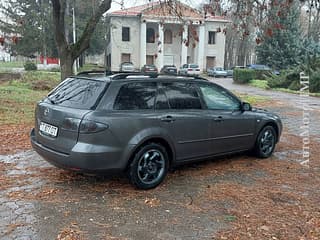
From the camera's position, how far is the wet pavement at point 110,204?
3562 mm

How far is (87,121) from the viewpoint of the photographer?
421cm

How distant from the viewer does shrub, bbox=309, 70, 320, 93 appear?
22116mm

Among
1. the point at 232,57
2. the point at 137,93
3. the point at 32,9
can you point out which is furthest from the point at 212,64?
the point at 137,93

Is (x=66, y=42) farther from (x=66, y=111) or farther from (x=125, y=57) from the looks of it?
(x=125, y=57)

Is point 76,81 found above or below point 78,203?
above

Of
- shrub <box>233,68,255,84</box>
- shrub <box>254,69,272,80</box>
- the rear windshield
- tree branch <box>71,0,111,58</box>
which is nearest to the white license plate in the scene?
the rear windshield

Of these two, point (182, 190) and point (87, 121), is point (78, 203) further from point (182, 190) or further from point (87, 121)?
point (182, 190)

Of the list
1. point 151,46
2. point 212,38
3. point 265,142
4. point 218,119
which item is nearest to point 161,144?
point 218,119

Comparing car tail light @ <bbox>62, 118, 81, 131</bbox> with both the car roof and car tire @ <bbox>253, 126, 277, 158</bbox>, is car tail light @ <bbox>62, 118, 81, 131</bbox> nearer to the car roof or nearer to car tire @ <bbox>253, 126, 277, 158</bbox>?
the car roof

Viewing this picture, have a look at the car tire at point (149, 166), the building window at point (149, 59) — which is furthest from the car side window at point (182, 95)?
the building window at point (149, 59)

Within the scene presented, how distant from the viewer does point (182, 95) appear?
5.23 metres

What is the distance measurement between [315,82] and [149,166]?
20329mm

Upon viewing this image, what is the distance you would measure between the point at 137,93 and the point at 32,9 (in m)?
37.2

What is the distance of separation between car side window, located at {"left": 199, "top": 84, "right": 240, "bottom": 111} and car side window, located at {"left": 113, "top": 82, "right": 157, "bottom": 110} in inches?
39.7
